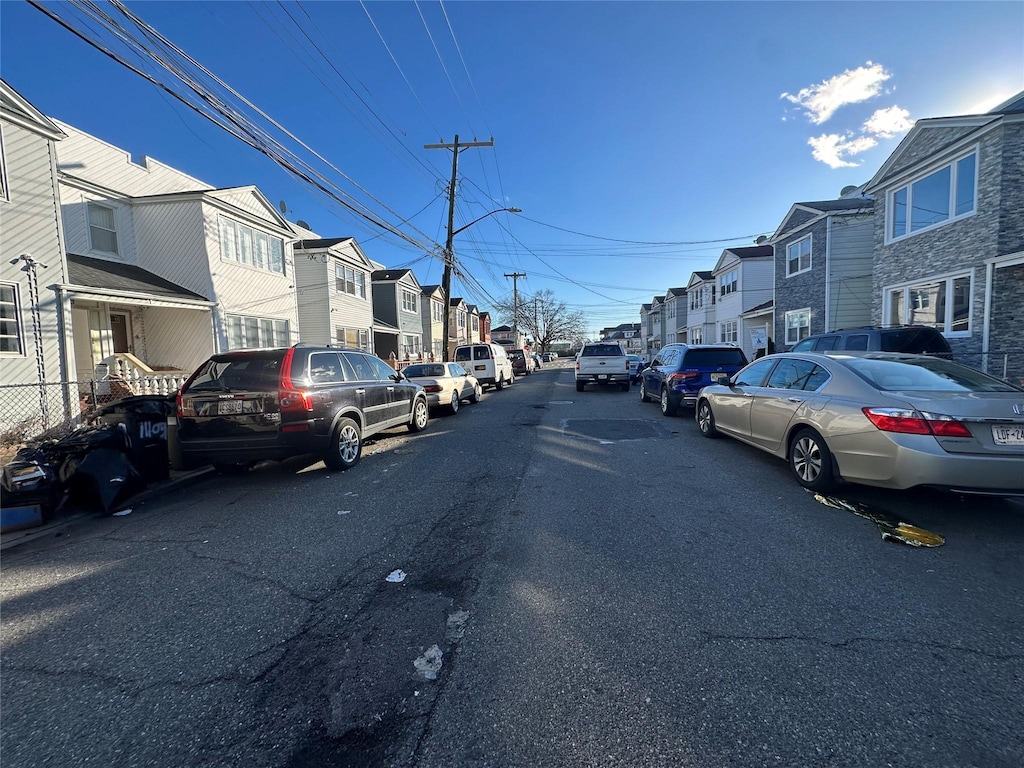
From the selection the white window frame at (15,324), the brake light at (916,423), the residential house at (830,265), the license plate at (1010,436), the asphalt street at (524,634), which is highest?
the residential house at (830,265)

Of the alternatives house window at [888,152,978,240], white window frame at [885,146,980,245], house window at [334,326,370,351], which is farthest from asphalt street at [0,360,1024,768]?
house window at [334,326,370,351]

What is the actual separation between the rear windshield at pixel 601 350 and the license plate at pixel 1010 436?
13785 millimetres

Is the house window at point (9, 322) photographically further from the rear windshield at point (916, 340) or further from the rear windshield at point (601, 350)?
the rear windshield at point (916, 340)

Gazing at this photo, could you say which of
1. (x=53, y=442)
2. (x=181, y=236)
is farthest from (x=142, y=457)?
(x=181, y=236)

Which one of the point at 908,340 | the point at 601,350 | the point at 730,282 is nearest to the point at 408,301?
the point at 601,350

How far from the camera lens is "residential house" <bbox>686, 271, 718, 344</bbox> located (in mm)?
33969

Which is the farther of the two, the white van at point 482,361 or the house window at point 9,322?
the white van at point 482,361

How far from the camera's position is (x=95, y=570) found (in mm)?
3799

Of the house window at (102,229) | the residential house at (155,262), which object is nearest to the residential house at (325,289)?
the residential house at (155,262)

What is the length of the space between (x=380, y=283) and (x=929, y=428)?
108 feet

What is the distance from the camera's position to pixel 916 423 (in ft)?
13.4

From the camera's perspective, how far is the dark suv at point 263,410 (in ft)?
19.2

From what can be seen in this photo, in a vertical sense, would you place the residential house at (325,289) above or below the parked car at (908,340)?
above

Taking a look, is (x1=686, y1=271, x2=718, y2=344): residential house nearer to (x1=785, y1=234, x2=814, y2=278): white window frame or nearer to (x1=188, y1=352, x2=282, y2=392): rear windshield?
(x1=785, y1=234, x2=814, y2=278): white window frame
